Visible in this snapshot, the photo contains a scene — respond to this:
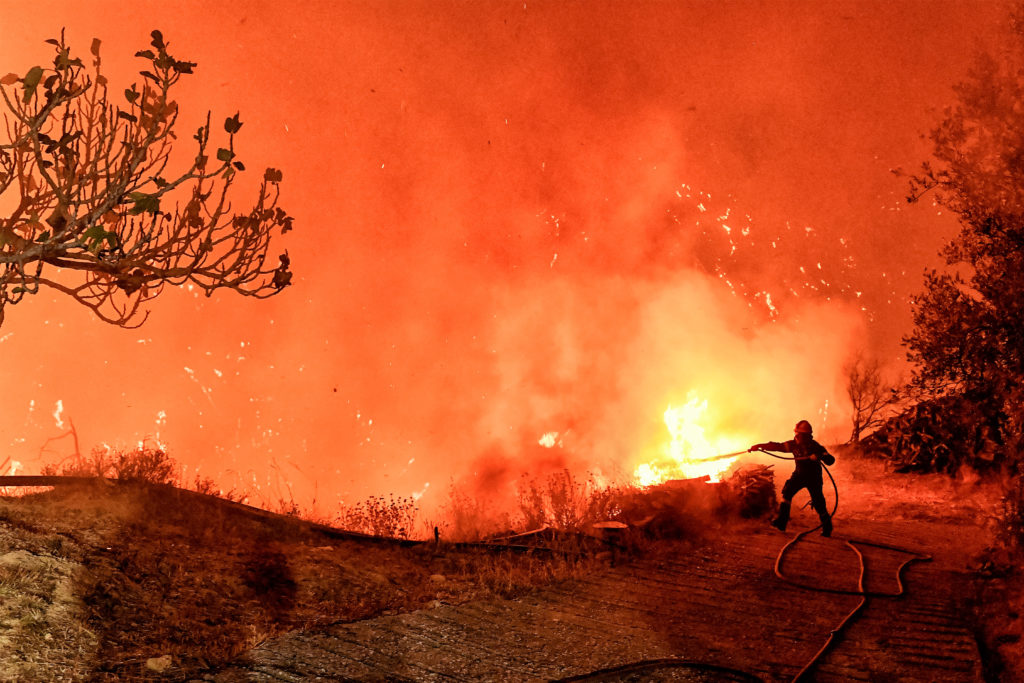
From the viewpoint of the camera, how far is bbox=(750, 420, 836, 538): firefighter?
10.8 meters

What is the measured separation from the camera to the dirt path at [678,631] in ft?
21.1

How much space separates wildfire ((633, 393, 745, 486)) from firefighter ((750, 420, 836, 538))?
216 inches

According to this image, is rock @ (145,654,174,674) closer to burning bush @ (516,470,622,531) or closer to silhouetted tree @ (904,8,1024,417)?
burning bush @ (516,470,622,531)

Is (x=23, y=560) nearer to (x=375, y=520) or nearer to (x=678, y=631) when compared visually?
(x=375, y=520)

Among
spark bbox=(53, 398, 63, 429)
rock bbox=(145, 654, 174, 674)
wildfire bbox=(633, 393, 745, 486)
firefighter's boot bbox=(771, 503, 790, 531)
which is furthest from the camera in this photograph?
spark bbox=(53, 398, 63, 429)

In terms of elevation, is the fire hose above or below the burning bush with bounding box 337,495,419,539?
below

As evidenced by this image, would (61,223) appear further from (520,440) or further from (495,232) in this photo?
(495,232)

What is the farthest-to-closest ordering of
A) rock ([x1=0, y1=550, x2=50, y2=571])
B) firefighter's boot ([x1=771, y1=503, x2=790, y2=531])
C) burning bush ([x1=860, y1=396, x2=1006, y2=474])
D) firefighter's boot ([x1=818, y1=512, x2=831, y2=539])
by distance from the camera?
burning bush ([x1=860, y1=396, x2=1006, y2=474])
firefighter's boot ([x1=771, y1=503, x2=790, y2=531])
firefighter's boot ([x1=818, y1=512, x2=831, y2=539])
rock ([x1=0, y1=550, x2=50, y2=571])

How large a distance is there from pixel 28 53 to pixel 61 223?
137ft

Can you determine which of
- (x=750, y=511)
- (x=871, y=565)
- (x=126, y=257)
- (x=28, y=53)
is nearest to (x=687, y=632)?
(x=871, y=565)

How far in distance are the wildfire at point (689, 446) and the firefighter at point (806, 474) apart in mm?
5474

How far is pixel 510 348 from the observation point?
105 feet

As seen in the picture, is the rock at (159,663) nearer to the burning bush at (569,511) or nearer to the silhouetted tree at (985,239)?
the burning bush at (569,511)

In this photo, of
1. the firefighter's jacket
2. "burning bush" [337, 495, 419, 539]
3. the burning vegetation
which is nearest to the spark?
the burning vegetation
